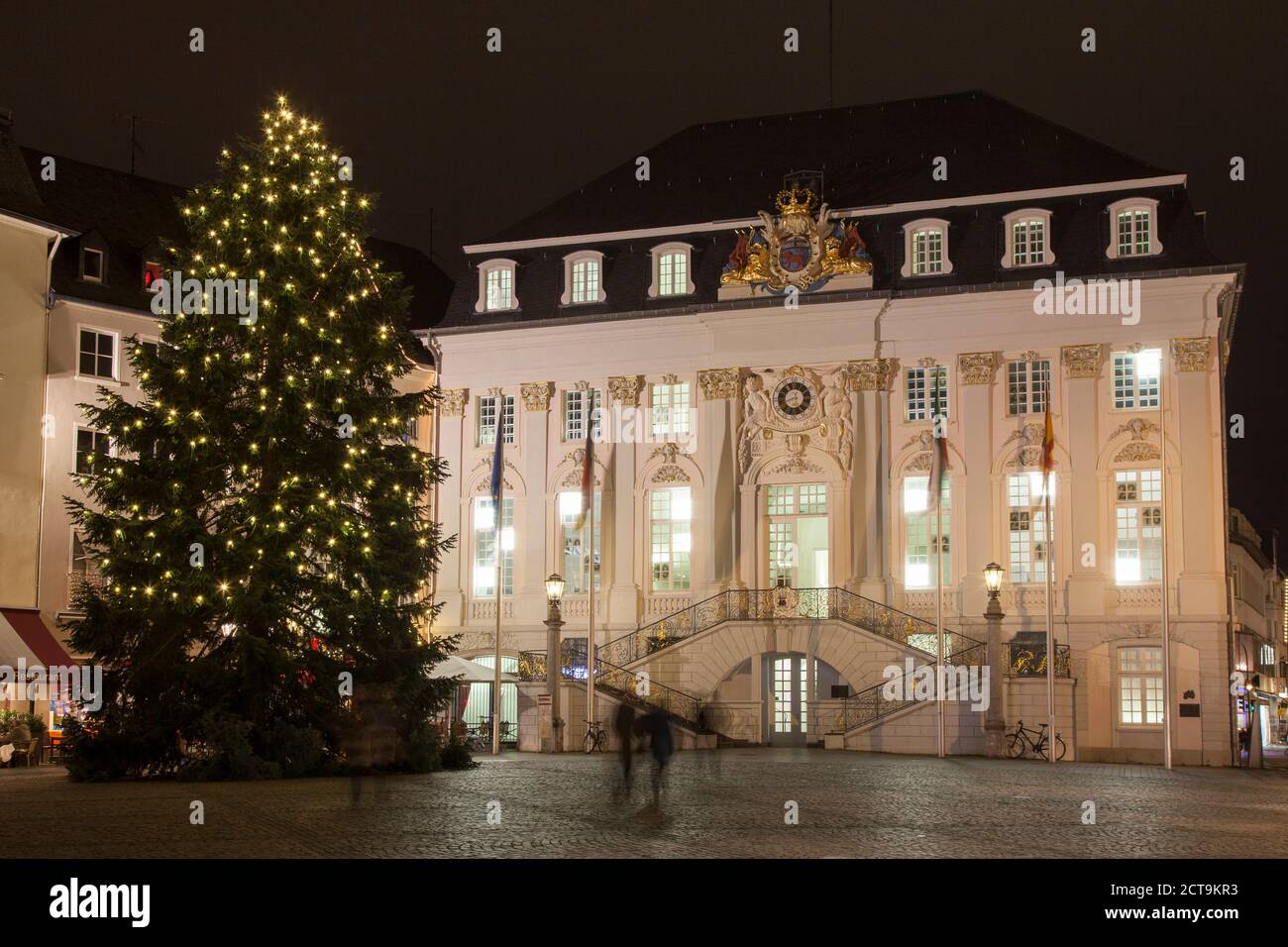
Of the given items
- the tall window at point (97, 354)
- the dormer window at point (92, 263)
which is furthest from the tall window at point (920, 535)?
the dormer window at point (92, 263)

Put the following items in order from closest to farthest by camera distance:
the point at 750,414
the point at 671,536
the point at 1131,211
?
the point at 1131,211, the point at 750,414, the point at 671,536

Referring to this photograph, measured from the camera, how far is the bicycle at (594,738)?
4437 cm

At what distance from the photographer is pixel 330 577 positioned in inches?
1277

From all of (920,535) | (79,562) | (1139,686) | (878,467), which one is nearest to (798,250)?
(878,467)

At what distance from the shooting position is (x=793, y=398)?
5144 cm

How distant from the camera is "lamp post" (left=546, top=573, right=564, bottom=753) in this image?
4419cm

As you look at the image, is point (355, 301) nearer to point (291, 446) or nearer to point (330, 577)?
point (291, 446)

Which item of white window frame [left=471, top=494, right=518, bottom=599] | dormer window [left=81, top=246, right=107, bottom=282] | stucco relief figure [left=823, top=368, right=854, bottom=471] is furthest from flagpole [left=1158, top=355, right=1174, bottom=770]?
dormer window [left=81, top=246, right=107, bottom=282]

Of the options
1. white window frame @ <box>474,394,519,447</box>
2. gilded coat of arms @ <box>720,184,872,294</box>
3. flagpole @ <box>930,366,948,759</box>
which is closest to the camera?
flagpole @ <box>930,366,948,759</box>

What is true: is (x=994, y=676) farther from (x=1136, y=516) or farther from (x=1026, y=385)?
(x=1026, y=385)

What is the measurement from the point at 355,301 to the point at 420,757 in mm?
8455

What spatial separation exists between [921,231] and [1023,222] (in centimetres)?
282

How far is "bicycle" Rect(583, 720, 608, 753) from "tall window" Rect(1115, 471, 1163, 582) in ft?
47.3

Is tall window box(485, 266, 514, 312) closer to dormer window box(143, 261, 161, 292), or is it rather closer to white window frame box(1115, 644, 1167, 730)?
dormer window box(143, 261, 161, 292)
